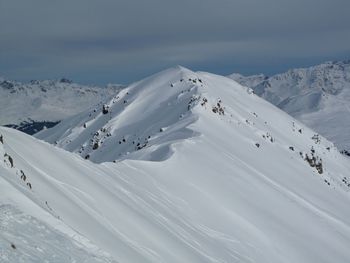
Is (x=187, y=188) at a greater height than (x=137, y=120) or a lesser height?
lesser

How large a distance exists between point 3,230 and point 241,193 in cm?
2384

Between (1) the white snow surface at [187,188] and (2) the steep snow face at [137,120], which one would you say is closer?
(1) the white snow surface at [187,188]

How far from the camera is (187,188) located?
1256 inches

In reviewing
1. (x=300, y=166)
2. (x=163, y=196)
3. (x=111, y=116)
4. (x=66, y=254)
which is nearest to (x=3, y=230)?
(x=66, y=254)

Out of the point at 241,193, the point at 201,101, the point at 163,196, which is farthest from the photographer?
the point at 201,101

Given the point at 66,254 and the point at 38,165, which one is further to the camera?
the point at 38,165

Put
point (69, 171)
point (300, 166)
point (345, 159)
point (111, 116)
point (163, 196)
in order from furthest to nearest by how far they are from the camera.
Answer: point (345, 159) → point (111, 116) → point (300, 166) → point (163, 196) → point (69, 171)

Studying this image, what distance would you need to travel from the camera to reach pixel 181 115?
5419 cm

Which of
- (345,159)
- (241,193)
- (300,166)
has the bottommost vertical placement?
(241,193)

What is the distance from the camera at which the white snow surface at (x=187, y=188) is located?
16.7 m

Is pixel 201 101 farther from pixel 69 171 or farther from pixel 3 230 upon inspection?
pixel 3 230

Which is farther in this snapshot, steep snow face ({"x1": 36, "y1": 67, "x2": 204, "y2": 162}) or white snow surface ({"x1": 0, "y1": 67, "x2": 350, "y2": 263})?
steep snow face ({"x1": 36, "y1": 67, "x2": 204, "y2": 162})

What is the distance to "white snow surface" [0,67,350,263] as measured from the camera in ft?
54.6

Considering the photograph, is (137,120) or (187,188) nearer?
(187,188)
